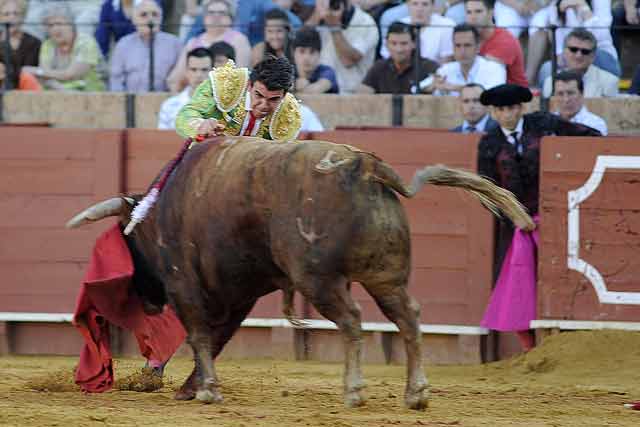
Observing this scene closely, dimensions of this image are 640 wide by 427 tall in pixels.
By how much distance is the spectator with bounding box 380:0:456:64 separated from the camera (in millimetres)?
9664

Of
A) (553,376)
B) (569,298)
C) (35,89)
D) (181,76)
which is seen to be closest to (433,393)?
(553,376)

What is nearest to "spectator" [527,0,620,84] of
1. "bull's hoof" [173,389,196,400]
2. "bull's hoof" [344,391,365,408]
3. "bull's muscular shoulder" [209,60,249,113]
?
"bull's muscular shoulder" [209,60,249,113]

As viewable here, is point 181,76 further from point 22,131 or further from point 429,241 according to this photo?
point 429,241

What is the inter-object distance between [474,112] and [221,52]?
1822mm

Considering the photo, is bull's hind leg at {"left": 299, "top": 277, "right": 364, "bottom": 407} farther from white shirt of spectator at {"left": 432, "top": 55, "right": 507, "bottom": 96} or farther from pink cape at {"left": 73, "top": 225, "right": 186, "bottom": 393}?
white shirt of spectator at {"left": 432, "top": 55, "right": 507, "bottom": 96}

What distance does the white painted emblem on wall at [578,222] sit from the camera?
784cm

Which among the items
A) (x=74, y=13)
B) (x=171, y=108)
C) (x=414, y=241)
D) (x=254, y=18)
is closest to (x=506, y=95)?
(x=414, y=241)

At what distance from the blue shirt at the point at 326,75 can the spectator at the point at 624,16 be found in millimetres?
1958

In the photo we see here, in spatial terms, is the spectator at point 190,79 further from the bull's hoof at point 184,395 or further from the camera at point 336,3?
the bull's hoof at point 184,395

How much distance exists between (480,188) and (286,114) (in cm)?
120

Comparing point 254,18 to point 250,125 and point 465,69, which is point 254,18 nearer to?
point 465,69

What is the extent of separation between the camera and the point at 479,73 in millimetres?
9328

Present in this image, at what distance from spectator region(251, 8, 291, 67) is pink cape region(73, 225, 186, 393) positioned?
344 cm

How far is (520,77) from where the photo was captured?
930cm
